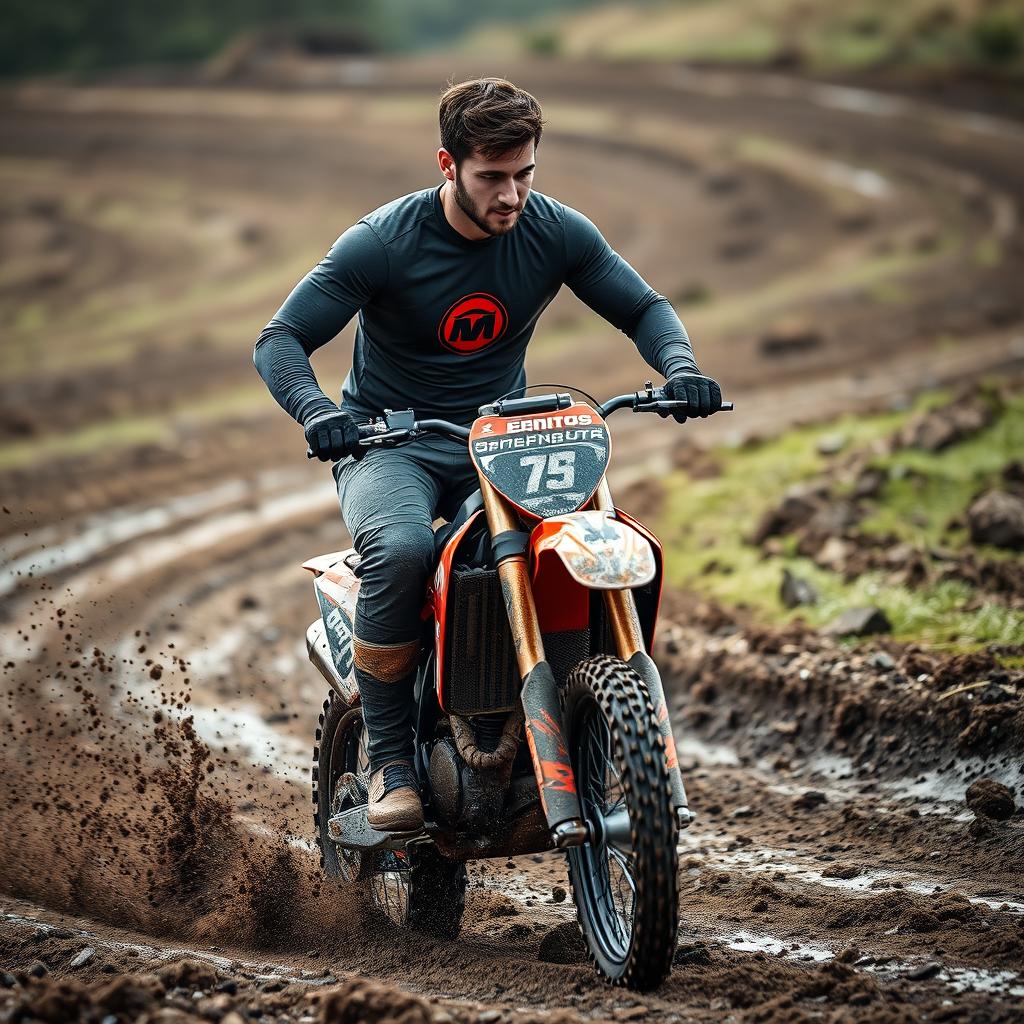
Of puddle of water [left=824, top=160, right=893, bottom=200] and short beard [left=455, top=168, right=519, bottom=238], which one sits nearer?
short beard [left=455, top=168, right=519, bottom=238]

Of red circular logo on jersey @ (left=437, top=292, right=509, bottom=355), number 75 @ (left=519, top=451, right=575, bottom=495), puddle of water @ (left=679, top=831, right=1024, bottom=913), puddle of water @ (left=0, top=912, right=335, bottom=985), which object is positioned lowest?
puddle of water @ (left=0, top=912, right=335, bottom=985)

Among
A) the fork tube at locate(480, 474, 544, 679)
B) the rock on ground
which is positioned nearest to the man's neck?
the fork tube at locate(480, 474, 544, 679)

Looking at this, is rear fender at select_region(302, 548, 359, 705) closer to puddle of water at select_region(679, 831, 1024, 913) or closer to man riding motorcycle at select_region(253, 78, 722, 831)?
man riding motorcycle at select_region(253, 78, 722, 831)

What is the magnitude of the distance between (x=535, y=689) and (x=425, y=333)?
1417 millimetres

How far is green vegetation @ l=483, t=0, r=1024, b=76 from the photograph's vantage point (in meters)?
29.8

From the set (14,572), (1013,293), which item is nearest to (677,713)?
(14,572)

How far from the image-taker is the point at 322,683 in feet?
29.4

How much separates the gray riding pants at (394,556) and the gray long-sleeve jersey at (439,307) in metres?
0.23

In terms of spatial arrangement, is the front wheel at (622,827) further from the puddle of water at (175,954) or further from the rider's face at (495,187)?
the rider's face at (495,187)

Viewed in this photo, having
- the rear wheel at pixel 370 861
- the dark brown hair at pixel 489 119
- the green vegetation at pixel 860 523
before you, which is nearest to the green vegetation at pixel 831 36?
the green vegetation at pixel 860 523

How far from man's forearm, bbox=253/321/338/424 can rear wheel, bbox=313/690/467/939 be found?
4.69ft

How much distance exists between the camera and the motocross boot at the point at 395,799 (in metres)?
4.82

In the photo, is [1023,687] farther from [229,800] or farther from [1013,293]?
[1013,293]

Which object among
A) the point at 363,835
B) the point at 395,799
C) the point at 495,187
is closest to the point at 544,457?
the point at 495,187
